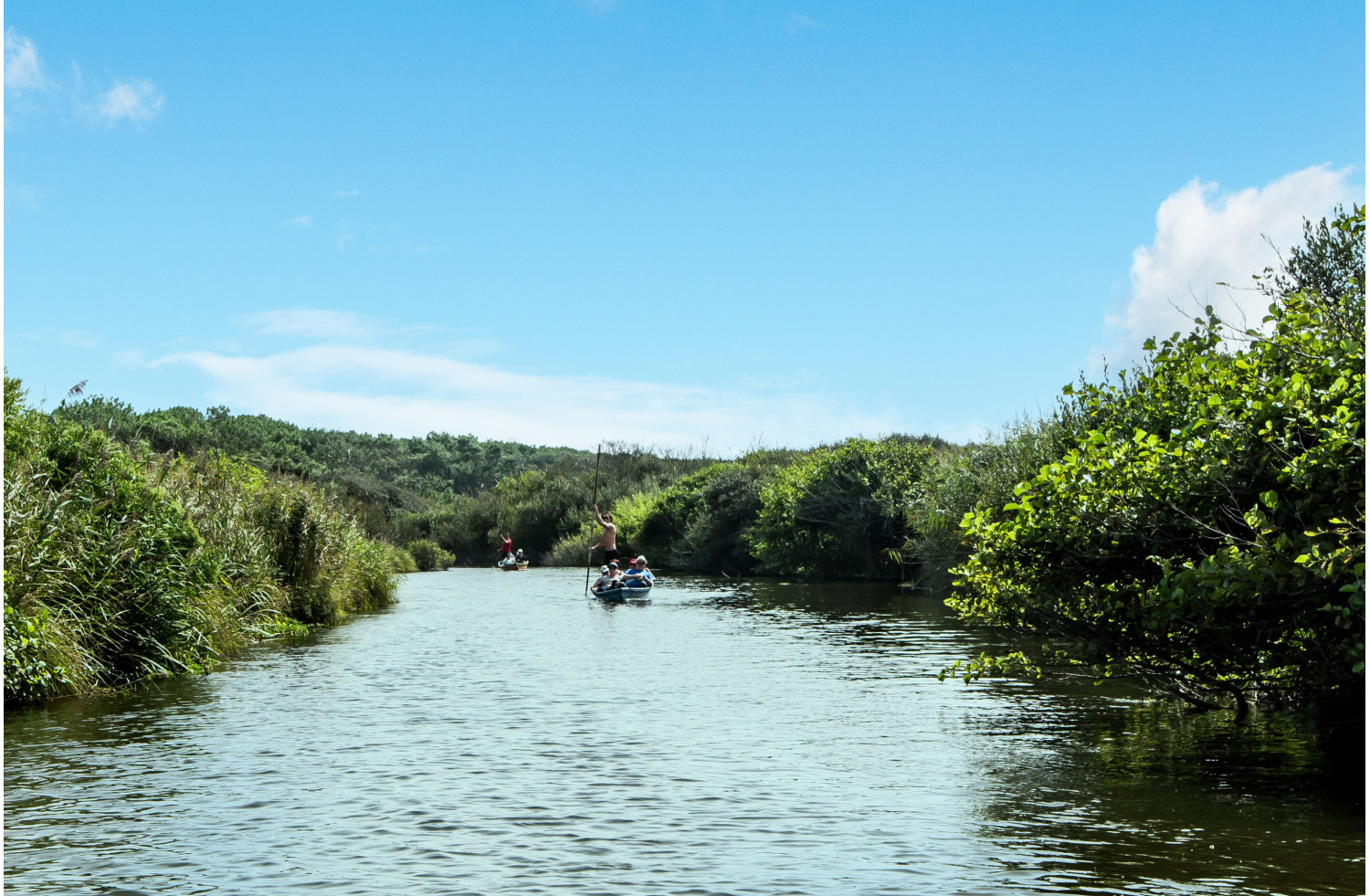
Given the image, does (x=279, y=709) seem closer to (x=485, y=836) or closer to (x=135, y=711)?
(x=135, y=711)

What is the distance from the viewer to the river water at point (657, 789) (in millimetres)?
7484

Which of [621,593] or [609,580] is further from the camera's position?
[609,580]

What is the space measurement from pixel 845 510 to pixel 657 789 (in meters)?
38.2

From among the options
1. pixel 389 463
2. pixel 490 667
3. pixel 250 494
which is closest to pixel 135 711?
pixel 490 667

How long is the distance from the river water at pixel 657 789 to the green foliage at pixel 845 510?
2868 cm

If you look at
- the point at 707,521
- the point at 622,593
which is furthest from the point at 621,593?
the point at 707,521

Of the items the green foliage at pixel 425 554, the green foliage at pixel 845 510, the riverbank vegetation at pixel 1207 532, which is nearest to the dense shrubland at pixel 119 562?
the riverbank vegetation at pixel 1207 532

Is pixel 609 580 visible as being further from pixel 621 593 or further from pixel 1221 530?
pixel 1221 530

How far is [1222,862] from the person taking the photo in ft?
24.8

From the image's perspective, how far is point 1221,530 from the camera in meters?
9.44

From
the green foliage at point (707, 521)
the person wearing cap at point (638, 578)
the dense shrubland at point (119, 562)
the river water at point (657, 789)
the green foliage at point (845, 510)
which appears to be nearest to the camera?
the river water at point (657, 789)

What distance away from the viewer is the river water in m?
7.48

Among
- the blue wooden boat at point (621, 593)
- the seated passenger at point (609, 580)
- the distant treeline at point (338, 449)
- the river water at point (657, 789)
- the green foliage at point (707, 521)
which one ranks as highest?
the distant treeline at point (338, 449)

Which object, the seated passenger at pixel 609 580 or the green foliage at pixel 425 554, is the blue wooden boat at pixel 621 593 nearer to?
the seated passenger at pixel 609 580
